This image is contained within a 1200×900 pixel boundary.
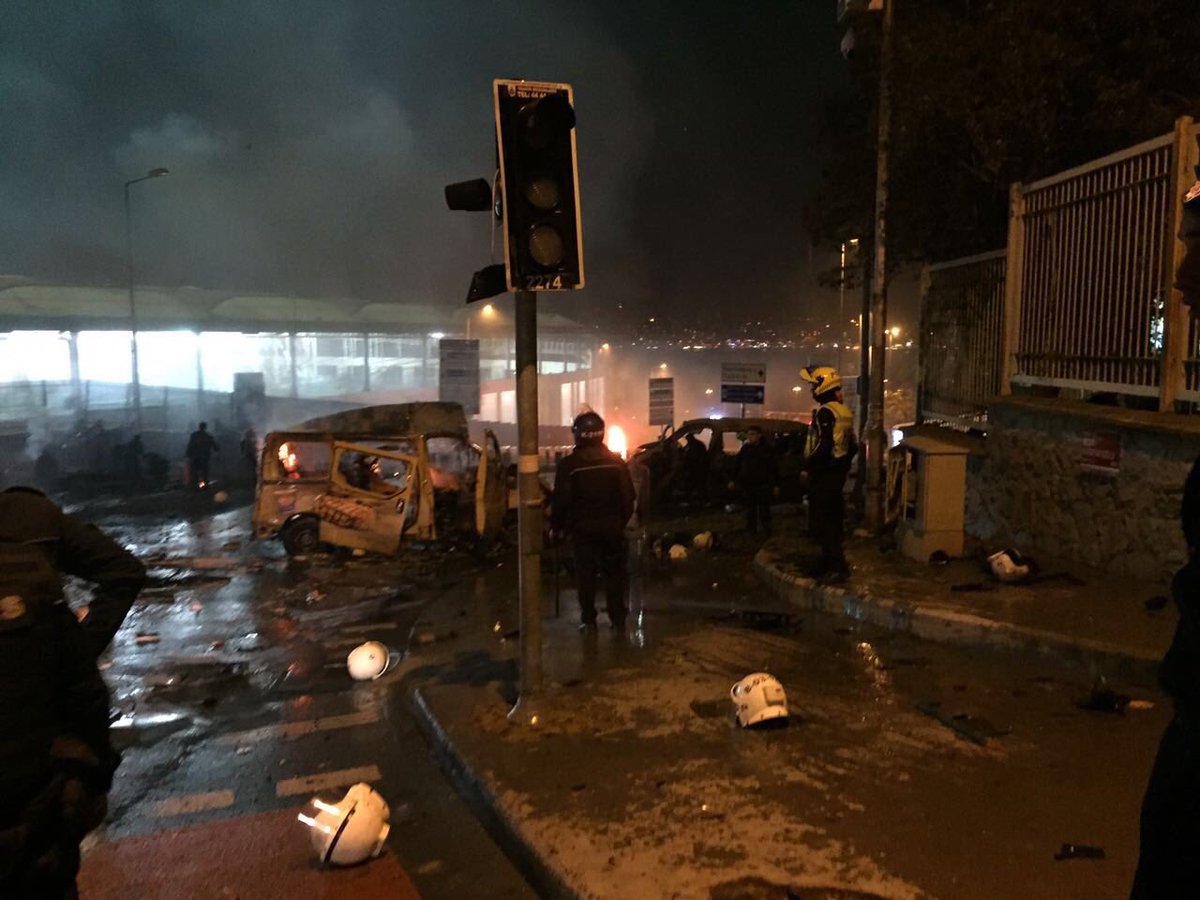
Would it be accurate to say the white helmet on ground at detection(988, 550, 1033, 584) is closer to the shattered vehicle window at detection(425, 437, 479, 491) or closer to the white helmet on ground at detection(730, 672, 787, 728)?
the white helmet on ground at detection(730, 672, 787, 728)

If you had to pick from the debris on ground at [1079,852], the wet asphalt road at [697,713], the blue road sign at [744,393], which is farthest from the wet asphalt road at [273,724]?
the blue road sign at [744,393]

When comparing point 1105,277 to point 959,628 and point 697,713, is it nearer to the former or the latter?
point 959,628

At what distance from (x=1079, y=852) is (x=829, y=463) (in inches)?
195

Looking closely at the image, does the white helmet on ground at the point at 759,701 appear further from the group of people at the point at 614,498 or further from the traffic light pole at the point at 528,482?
the group of people at the point at 614,498

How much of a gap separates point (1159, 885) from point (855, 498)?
46.3ft

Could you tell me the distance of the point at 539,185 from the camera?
5102mm

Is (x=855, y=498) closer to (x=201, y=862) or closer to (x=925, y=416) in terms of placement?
(x=925, y=416)

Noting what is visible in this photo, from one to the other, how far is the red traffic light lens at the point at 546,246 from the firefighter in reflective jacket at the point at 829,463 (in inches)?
162

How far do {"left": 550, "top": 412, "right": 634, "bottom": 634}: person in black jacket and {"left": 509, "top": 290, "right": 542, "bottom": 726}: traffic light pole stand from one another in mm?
1915

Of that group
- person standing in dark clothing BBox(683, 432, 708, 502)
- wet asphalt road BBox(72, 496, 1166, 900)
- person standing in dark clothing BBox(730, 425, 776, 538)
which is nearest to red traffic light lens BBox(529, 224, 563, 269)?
wet asphalt road BBox(72, 496, 1166, 900)

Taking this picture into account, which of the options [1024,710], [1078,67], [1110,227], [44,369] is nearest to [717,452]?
[1078,67]

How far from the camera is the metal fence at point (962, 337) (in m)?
11.0

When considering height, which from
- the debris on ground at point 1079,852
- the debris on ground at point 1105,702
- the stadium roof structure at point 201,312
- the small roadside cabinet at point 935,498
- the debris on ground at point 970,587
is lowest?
the debris on ground at point 1105,702

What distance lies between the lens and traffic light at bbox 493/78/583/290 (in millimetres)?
5031
